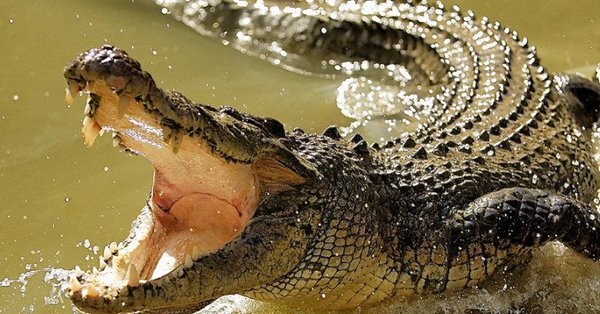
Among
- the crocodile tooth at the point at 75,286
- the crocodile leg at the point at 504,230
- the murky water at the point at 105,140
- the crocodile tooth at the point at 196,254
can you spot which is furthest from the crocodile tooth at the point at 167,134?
the crocodile leg at the point at 504,230

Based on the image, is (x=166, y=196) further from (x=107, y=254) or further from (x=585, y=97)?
(x=585, y=97)

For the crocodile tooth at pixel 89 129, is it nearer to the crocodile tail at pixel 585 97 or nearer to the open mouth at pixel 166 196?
the open mouth at pixel 166 196

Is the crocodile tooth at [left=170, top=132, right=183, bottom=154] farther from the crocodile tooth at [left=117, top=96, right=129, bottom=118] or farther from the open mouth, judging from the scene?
the crocodile tooth at [left=117, top=96, right=129, bottom=118]

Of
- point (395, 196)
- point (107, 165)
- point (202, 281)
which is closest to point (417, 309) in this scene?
point (395, 196)

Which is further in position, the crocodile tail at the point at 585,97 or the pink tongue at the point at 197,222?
the crocodile tail at the point at 585,97

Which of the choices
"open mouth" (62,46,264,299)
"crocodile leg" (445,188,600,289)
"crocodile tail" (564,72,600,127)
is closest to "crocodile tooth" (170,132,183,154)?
"open mouth" (62,46,264,299)

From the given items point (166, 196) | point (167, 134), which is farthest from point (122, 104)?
point (166, 196)
